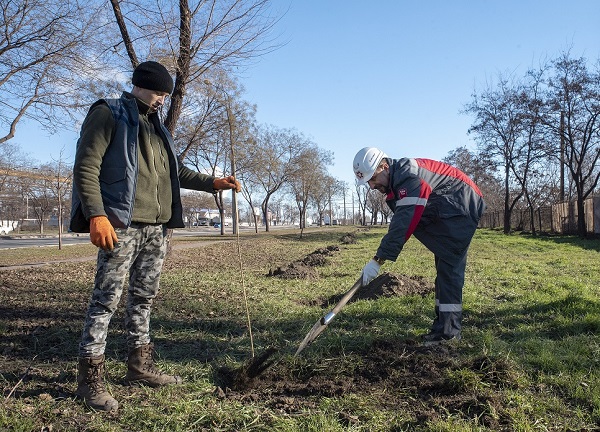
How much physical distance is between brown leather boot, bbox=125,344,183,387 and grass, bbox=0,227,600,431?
0.33 feet

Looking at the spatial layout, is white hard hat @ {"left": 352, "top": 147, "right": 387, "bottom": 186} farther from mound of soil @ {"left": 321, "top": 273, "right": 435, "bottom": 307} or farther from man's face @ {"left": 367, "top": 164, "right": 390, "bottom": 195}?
mound of soil @ {"left": 321, "top": 273, "right": 435, "bottom": 307}

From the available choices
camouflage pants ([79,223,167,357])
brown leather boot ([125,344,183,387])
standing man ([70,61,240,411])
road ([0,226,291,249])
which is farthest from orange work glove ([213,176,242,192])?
road ([0,226,291,249])

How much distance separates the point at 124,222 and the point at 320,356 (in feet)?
6.04

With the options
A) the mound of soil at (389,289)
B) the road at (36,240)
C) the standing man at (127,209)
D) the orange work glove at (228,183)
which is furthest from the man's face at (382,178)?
the road at (36,240)

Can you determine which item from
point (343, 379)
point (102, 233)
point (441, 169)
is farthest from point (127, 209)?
point (441, 169)

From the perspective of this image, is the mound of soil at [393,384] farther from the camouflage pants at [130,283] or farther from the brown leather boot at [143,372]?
the camouflage pants at [130,283]

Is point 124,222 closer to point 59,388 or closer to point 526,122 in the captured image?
point 59,388

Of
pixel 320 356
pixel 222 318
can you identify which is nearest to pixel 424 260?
pixel 222 318

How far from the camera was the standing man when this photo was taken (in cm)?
267

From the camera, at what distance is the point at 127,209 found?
2.78 metres

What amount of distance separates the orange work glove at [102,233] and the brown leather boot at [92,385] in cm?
74

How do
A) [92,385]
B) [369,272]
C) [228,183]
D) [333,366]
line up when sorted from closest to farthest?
[92,385]
[333,366]
[228,183]
[369,272]

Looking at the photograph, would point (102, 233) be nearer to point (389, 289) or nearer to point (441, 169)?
point (441, 169)

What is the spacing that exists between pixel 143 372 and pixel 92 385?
376 millimetres
